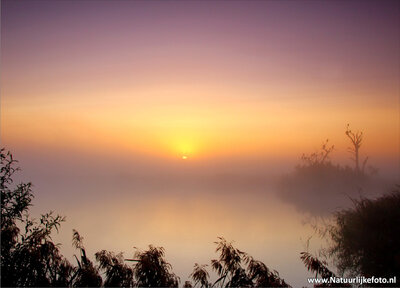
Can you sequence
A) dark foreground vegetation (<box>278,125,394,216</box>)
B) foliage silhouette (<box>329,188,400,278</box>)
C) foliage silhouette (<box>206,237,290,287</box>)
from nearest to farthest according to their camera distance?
1. foliage silhouette (<box>206,237,290,287</box>)
2. foliage silhouette (<box>329,188,400,278</box>)
3. dark foreground vegetation (<box>278,125,394,216</box>)

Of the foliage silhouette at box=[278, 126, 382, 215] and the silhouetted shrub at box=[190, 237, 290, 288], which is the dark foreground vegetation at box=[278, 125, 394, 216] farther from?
the silhouetted shrub at box=[190, 237, 290, 288]

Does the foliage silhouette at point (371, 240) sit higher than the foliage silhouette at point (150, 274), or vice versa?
the foliage silhouette at point (371, 240)

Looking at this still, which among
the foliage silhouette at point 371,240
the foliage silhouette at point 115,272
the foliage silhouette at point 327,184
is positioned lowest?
the foliage silhouette at point 115,272

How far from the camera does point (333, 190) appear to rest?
188 feet

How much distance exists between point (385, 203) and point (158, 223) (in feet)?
87.7

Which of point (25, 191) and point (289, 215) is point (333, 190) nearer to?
point (289, 215)

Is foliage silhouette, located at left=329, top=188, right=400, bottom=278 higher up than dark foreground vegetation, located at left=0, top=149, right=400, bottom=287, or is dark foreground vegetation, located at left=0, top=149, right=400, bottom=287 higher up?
foliage silhouette, located at left=329, top=188, right=400, bottom=278

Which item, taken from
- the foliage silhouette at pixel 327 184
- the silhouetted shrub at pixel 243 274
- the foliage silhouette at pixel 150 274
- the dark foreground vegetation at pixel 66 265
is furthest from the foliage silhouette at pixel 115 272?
the foliage silhouette at pixel 327 184

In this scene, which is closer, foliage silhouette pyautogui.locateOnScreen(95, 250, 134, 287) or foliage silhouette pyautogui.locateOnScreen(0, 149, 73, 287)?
foliage silhouette pyautogui.locateOnScreen(0, 149, 73, 287)

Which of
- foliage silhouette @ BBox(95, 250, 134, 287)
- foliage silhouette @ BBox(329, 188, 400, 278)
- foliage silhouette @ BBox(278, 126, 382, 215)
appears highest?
foliage silhouette @ BBox(278, 126, 382, 215)

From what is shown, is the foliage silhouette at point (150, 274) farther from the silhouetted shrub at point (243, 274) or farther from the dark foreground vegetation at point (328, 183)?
the dark foreground vegetation at point (328, 183)

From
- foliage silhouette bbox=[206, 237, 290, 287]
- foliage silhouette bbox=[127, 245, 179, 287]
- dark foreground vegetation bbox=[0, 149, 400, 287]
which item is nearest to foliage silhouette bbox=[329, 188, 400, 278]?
dark foreground vegetation bbox=[0, 149, 400, 287]

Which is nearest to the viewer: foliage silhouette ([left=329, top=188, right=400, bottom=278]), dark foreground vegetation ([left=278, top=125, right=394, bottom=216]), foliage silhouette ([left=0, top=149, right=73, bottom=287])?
foliage silhouette ([left=0, top=149, right=73, bottom=287])

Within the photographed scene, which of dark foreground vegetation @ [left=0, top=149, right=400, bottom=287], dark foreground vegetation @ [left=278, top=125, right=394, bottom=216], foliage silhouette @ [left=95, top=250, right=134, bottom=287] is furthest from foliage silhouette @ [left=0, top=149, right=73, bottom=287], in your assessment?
dark foreground vegetation @ [left=278, top=125, right=394, bottom=216]
